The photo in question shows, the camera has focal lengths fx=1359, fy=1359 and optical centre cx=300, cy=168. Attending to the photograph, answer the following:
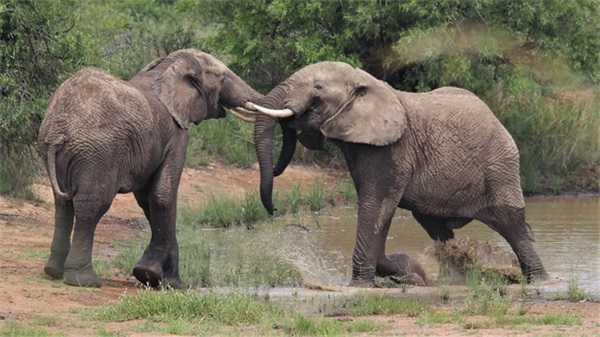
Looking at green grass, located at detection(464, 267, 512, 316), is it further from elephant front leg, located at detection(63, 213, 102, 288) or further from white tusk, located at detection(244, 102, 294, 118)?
elephant front leg, located at detection(63, 213, 102, 288)

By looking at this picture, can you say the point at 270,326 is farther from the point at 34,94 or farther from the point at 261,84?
the point at 261,84

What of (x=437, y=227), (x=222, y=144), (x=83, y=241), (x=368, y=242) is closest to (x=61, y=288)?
(x=83, y=241)

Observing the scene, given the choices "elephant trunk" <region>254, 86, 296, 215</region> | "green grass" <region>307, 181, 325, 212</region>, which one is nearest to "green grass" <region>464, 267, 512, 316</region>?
"elephant trunk" <region>254, 86, 296, 215</region>

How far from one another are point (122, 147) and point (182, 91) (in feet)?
3.62

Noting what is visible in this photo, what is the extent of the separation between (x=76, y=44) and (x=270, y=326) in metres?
6.18

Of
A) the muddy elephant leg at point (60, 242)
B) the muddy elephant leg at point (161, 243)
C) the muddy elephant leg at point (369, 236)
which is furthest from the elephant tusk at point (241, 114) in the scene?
the muddy elephant leg at point (60, 242)

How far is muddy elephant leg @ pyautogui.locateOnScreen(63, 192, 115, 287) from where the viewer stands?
35.1 feet

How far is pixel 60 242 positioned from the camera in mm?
11094

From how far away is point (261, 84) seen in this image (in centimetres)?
2169

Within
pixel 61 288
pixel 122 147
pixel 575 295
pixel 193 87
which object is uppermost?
pixel 193 87

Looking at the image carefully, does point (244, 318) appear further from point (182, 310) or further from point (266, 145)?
point (266, 145)

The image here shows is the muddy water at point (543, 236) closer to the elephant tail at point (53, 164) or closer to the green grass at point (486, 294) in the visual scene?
the green grass at point (486, 294)

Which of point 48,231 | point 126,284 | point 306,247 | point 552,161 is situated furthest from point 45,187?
point 552,161

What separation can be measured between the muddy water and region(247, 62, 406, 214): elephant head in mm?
1486
